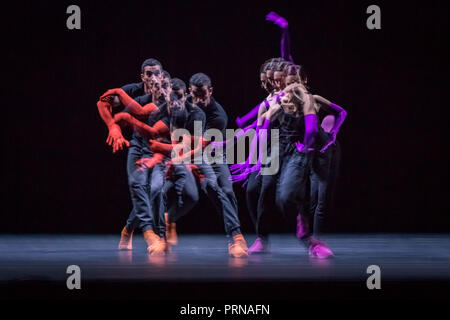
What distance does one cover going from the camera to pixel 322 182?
5.04 metres

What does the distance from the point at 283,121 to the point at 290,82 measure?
0.28 meters

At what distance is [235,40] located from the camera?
6277mm

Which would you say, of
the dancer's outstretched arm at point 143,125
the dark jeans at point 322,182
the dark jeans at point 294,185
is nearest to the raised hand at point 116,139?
the dancer's outstretched arm at point 143,125

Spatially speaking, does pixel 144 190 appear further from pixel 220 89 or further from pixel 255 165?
pixel 220 89

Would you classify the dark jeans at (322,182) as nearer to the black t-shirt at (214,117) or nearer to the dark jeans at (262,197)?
the dark jeans at (262,197)

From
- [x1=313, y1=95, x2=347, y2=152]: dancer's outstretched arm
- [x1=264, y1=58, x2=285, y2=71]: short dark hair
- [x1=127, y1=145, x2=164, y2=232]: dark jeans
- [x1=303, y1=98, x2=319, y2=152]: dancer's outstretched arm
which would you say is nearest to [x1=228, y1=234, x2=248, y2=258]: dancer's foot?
[x1=127, y1=145, x2=164, y2=232]: dark jeans

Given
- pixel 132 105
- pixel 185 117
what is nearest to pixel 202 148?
pixel 185 117

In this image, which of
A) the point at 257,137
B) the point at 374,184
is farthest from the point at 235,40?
the point at 374,184

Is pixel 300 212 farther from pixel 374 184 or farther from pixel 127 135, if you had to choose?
pixel 127 135

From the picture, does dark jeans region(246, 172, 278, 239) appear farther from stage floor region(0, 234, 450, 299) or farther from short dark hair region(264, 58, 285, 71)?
short dark hair region(264, 58, 285, 71)

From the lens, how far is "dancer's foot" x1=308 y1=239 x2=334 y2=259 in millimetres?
4391

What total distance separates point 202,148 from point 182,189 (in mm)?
342

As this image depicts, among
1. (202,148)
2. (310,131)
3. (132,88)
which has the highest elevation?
(132,88)
